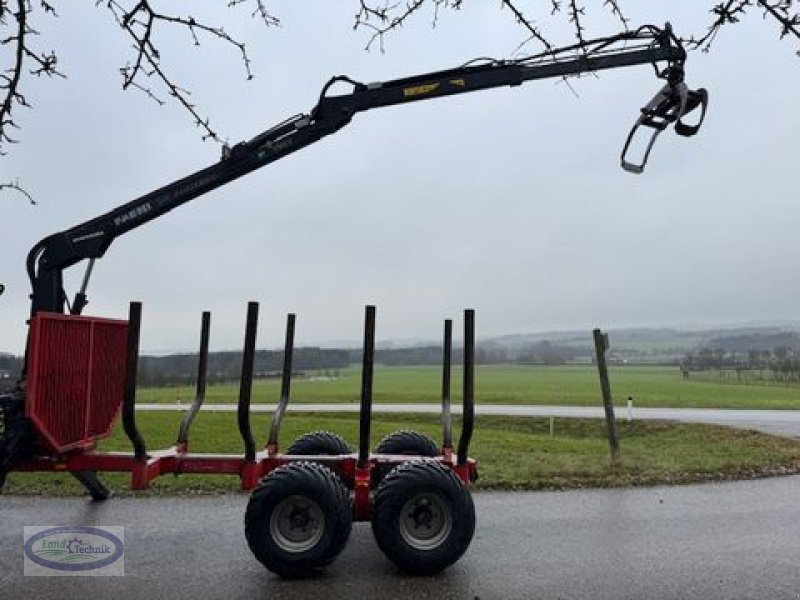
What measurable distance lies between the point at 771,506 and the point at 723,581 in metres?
2.87

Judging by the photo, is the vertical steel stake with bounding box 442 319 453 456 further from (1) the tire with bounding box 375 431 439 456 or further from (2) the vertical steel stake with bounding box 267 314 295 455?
(2) the vertical steel stake with bounding box 267 314 295 455

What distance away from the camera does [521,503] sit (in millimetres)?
7605

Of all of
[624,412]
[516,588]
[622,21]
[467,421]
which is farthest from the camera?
[624,412]

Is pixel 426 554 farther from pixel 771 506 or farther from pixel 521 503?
pixel 771 506

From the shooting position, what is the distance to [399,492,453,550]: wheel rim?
535 centimetres

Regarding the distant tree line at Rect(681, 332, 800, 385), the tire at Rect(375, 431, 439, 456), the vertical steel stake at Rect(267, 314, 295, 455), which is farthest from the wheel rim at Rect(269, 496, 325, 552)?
the distant tree line at Rect(681, 332, 800, 385)

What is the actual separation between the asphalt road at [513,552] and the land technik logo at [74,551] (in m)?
0.10

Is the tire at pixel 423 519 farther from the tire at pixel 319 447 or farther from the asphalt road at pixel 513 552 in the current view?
the tire at pixel 319 447

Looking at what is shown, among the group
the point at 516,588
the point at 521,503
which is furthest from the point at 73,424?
the point at 521,503

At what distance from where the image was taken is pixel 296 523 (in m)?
5.39

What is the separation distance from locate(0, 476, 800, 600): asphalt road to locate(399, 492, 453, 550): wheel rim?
272 mm

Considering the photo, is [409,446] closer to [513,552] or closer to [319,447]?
[319,447]

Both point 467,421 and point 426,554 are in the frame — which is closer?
point 426,554

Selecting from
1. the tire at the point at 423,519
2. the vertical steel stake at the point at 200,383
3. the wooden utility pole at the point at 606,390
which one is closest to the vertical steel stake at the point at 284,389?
the vertical steel stake at the point at 200,383
